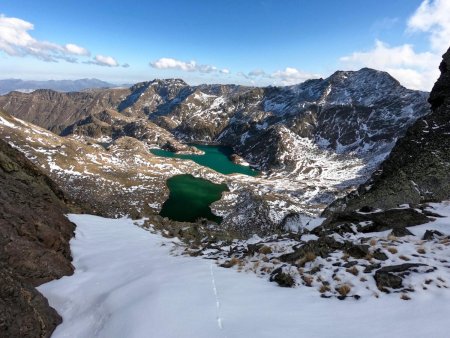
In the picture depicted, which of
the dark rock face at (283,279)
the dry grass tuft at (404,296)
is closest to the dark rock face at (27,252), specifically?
the dark rock face at (283,279)

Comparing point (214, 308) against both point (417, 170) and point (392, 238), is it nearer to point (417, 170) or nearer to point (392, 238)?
point (392, 238)

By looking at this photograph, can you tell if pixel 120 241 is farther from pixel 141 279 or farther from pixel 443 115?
pixel 443 115

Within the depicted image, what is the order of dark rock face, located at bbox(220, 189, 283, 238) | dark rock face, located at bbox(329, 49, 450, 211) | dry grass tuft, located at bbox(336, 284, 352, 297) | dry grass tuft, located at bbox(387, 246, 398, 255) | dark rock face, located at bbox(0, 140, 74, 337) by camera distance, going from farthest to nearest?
dark rock face, located at bbox(220, 189, 283, 238) < dark rock face, located at bbox(329, 49, 450, 211) < dry grass tuft, located at bbox(387, 246, 398, 255) < dry grass tuft, located at bbox(336, 284, 352, 297) < dark rock face, located at bbox(0, 140, 74, 337)

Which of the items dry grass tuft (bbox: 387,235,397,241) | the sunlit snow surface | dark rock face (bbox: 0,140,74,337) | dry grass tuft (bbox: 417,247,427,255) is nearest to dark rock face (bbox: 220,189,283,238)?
dark rock face (bbox: 0,140,74,337)

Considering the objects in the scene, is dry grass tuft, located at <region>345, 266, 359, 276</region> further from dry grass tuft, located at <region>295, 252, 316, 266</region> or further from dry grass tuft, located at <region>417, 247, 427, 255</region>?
dry grass tuft, located at <region>417, 247, 427, 255</region>

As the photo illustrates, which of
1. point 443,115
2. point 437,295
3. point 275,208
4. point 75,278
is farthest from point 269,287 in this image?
point 275,208

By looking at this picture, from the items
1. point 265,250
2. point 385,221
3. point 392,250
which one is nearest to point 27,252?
point 265,250
